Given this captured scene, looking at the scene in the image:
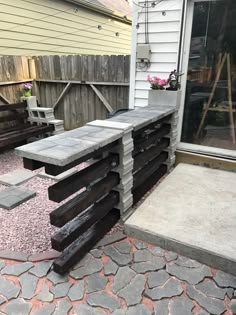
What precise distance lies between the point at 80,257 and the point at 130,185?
789 millimetres

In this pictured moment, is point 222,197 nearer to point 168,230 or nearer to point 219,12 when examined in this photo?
point 168,230

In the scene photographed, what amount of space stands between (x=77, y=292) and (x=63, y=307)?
130 mm

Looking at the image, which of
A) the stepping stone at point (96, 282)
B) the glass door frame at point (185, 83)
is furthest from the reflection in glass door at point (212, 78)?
the stepping stone at point (96, 282)

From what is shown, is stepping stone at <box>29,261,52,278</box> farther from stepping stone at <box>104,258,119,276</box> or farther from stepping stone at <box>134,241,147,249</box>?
stepping stone at <box>134,241,147,249</box>

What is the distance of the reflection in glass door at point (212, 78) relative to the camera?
3.03 metres

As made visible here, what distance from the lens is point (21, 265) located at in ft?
6.15

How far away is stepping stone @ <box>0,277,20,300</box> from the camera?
1621 millimetres

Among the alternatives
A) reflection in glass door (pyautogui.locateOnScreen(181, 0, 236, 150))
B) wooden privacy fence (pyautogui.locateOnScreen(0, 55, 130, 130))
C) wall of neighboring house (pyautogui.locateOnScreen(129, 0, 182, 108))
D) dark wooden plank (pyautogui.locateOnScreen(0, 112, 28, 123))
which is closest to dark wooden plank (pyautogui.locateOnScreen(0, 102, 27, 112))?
dark wooden plank (pyautogui.locateOnScreen(0, 112, 28, 123))

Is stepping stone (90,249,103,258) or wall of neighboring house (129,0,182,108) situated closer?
stepping stone (90,249,103,258)

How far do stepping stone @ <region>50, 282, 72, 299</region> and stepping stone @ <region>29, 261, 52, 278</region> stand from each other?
16cm

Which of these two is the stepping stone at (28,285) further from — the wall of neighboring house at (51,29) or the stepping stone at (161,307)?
the wall of neighboring house at (51,29)

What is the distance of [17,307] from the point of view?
1539mm

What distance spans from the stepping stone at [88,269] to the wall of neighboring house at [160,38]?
8.62ft

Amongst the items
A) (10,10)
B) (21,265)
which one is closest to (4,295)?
(21,265)
